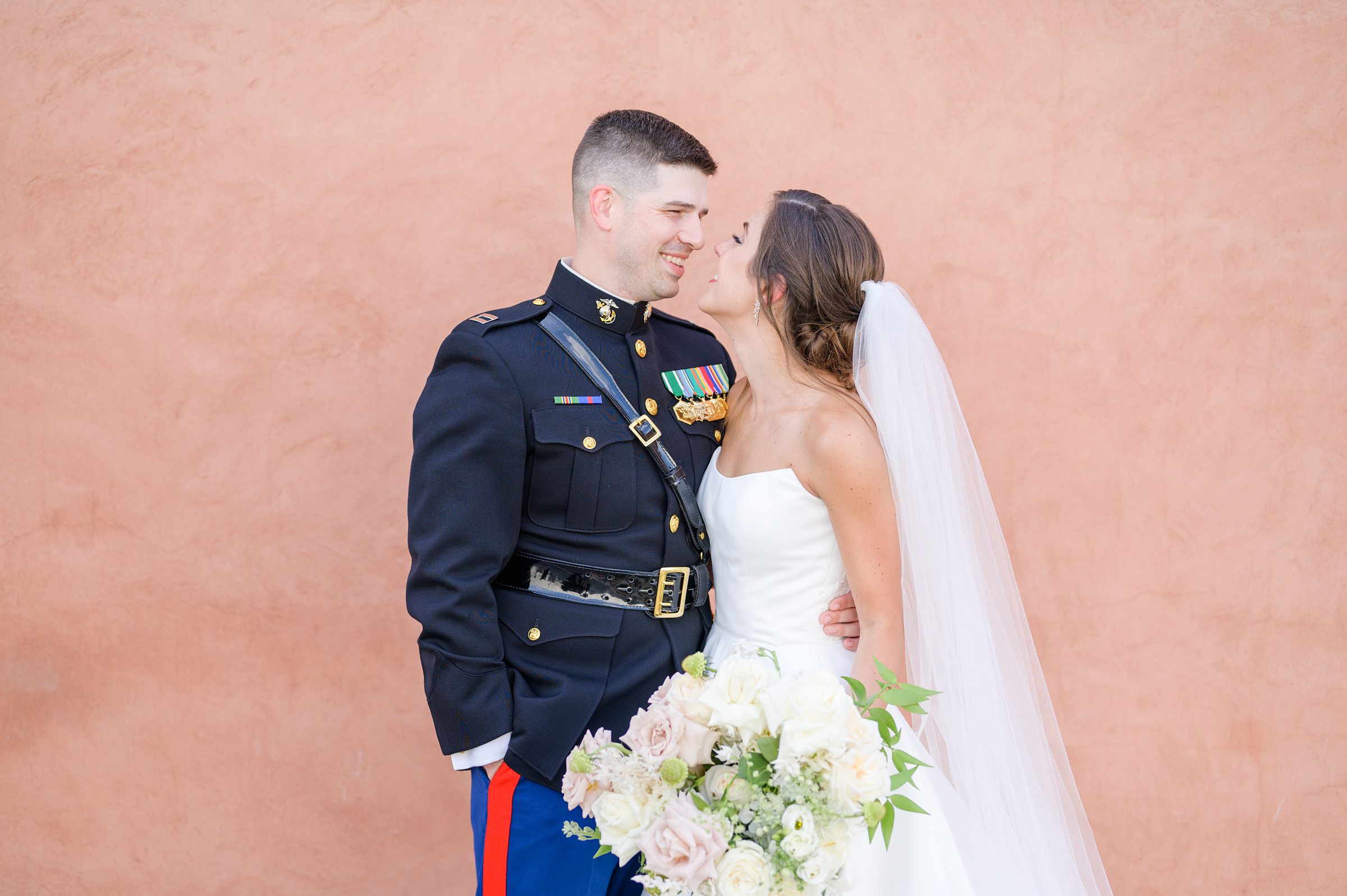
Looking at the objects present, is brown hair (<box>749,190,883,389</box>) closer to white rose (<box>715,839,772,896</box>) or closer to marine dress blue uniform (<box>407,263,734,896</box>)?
marine dress blue uniform (<box>407,263,734,896</box>)

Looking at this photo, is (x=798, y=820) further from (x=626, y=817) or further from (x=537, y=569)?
(x=537, y=569)

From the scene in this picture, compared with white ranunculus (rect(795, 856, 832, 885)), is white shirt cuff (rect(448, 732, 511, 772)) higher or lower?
lower

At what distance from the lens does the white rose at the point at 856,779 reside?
1499 millimetres

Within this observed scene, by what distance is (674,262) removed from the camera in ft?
8.37

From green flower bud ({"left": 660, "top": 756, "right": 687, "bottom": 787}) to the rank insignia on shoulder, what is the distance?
1113mm

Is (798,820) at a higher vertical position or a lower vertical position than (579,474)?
A: lower

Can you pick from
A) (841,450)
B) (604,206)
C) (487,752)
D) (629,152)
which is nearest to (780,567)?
(841,450)

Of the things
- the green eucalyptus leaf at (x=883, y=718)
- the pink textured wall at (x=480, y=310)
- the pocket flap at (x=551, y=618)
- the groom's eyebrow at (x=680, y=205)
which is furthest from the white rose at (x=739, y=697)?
the pink textured wall at (x=480, y=310)

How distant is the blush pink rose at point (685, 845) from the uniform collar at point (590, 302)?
4.23 feet

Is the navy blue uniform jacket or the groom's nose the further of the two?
the groom's nose

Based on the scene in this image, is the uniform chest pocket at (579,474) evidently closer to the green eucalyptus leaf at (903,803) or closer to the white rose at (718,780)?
the white rose at (718,780)

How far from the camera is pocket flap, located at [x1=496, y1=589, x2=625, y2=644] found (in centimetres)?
222

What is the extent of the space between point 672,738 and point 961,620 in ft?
3.21

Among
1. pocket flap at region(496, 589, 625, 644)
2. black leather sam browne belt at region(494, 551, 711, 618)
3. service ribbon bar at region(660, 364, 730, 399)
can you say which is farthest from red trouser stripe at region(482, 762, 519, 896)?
service ribbon bar at region(660, 364, 730, 399)
